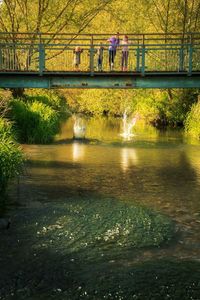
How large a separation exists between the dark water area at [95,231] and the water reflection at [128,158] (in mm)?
41

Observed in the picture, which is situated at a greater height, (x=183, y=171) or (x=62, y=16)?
(x=62, y=16)

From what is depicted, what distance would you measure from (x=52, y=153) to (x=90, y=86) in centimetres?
392

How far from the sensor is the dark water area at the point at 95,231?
8.43 m

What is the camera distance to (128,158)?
22.4m

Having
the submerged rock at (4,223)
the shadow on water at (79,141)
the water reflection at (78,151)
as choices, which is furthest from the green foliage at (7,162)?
the shadow on water at (79,141)

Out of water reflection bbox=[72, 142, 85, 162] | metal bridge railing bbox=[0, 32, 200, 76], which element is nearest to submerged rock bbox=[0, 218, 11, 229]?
water reflection bbox=[72, 142, 85, 162]

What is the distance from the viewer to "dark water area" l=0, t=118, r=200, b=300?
8430mm

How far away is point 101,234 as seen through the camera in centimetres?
1101

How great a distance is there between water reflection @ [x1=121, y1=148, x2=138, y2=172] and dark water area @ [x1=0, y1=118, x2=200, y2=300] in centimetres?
4

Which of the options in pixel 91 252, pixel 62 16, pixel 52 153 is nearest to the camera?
pixel 91 252

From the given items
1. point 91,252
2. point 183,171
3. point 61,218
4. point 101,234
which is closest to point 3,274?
point 91,252

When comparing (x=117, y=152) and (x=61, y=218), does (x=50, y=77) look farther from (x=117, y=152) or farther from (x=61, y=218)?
(x=61, y=218)

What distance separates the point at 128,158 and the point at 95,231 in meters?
11.3

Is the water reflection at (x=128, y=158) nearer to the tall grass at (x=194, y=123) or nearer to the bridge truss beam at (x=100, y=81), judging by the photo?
the bridge truss beam at (x=100, y=81)
